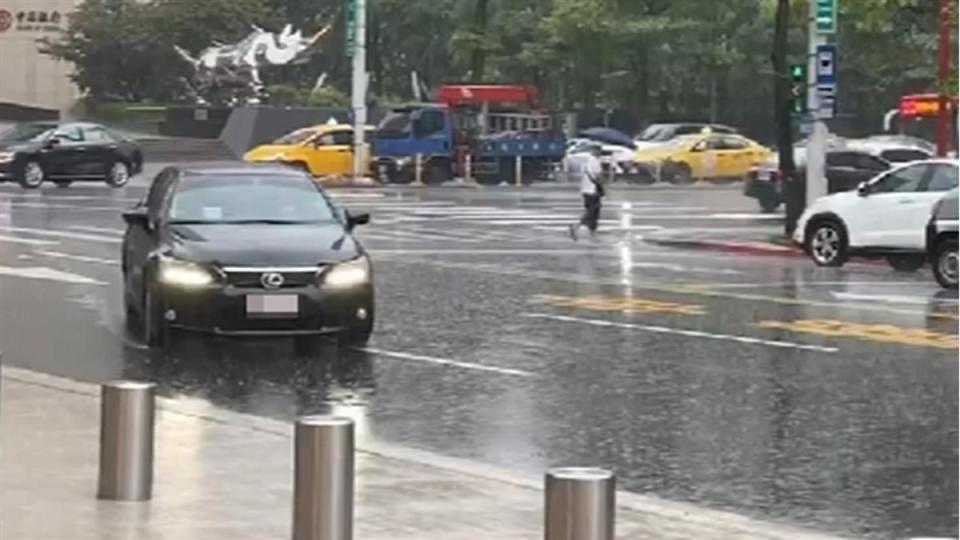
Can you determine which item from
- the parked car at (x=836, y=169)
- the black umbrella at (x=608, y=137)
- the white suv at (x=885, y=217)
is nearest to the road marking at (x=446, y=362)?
the white suv at (x=885, y=217)

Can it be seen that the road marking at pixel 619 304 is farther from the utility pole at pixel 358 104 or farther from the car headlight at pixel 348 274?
the utility pole at pixel 358 104

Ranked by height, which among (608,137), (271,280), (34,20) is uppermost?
(34,20)

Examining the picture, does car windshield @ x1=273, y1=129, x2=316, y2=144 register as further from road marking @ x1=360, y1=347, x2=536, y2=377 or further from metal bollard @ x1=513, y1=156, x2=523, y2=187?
road marking @ x1=360, y1=347, x2=536, y2=377

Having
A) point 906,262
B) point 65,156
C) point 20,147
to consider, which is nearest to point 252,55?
point 65,156

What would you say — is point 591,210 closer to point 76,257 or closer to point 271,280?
point 76,257

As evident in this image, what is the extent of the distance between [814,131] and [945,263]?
825cm

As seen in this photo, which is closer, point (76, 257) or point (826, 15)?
point (76, 257)

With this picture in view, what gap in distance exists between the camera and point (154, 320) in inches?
601

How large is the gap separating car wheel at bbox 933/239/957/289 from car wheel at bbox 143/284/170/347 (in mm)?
10298

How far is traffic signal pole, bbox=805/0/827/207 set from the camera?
99.2 feet

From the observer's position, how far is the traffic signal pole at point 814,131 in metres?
30.2

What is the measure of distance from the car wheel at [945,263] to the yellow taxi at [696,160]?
31.9 metres

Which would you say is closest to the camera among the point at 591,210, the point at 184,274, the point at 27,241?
the point at 184,274

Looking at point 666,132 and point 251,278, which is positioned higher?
point 666,132
